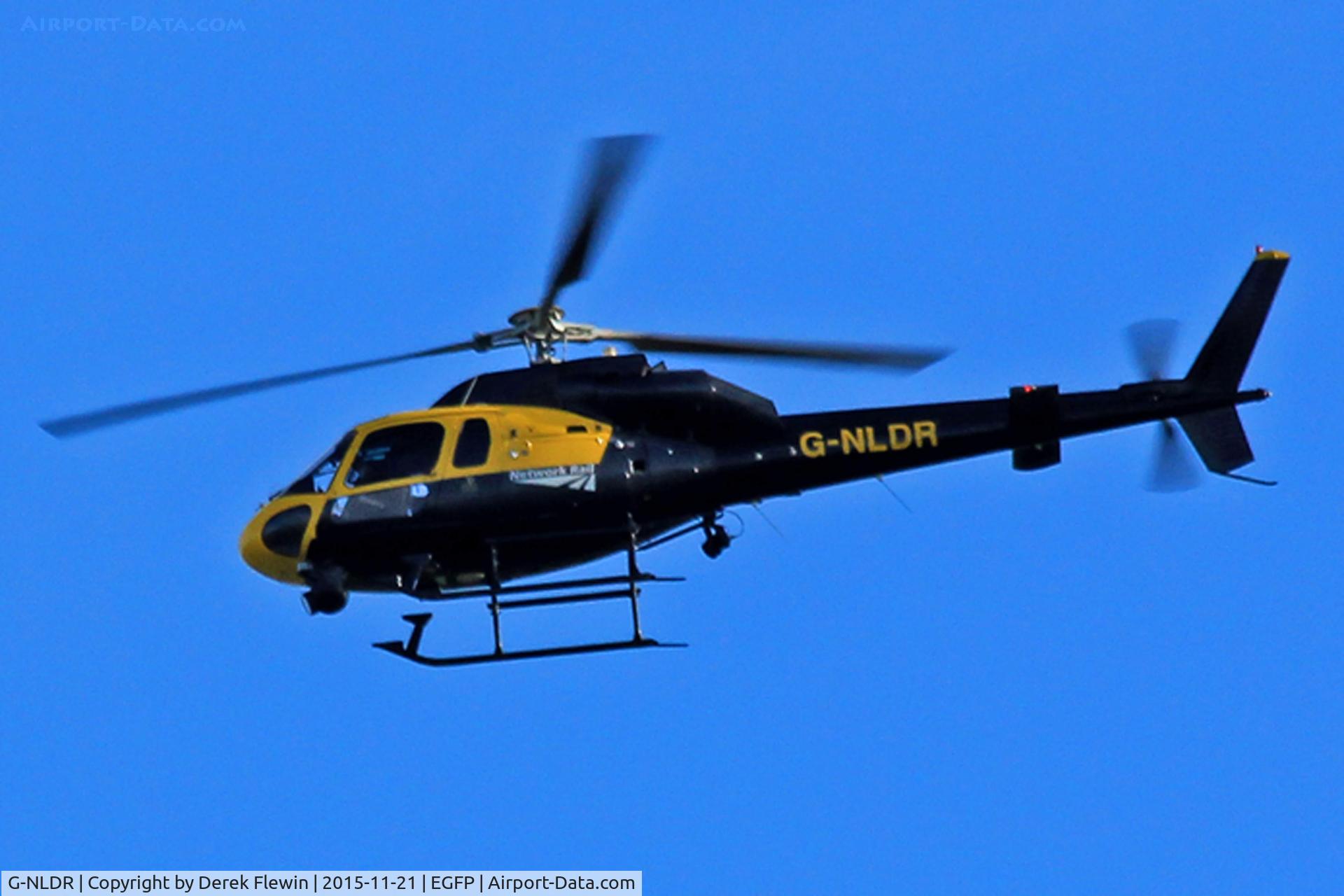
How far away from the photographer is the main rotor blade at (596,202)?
11.0 meters

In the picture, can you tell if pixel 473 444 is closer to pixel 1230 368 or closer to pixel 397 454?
pixel 397 454

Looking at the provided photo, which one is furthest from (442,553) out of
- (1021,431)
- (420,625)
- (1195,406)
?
(1195,406)

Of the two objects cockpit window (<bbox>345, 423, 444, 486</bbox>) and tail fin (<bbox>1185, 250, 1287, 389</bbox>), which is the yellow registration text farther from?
cockpit window (<bbox>345, 423, 444, 486</bbox>)

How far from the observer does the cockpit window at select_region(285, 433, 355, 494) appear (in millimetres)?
13414

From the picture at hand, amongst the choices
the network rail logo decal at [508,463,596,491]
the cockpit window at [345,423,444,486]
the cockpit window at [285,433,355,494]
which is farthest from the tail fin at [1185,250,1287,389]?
the cockpit window at [285,433,355,494]

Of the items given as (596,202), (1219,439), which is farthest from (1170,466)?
(596,202)

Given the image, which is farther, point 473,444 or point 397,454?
point 397,454

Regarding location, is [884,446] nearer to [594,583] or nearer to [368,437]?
[594,583]

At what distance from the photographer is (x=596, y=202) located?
37.2 ft

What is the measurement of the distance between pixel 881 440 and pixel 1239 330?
282 centimetres

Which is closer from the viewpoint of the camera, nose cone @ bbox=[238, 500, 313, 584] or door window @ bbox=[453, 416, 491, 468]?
door window @ bbox=[453, 416, 491, 468]

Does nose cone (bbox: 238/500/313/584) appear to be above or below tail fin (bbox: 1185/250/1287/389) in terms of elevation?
below

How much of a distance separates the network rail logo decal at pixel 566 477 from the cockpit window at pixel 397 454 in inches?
26.1

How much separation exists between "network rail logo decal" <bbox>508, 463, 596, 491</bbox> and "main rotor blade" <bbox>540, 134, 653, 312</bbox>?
4.67ft
